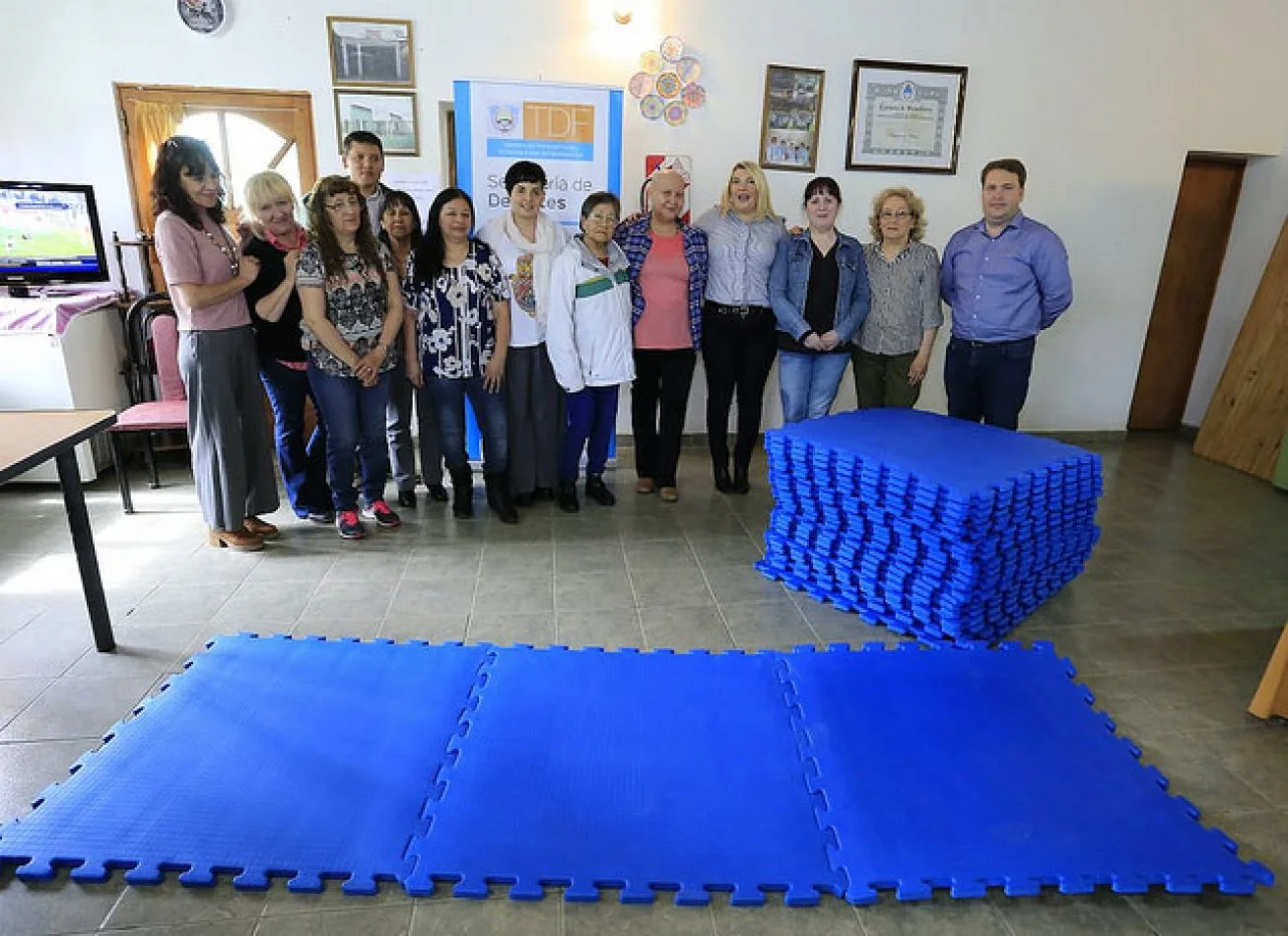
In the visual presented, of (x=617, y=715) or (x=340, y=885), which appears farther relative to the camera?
(x=617, y=715)

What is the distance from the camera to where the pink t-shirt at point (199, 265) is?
9.30 ft

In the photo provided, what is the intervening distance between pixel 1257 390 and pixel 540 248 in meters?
4.59

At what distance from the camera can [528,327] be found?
360 centimetres

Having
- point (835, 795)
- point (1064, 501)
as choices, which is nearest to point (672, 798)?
point (835, 795)

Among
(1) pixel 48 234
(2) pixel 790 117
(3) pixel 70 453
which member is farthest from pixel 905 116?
(1) pixel 48 234

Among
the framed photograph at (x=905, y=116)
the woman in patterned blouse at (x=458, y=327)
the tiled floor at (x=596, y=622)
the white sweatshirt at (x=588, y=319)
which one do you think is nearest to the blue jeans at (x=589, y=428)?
the white sweatshirt at (x=588, y=319)

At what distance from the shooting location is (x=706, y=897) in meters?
1.67

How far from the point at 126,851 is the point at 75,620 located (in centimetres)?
139

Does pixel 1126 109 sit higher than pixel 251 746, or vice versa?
pixel 1126 109

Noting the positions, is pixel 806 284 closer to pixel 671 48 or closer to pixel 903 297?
pixel 903 297

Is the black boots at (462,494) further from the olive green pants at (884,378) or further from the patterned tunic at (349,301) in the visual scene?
the olive green pants at (884,378)

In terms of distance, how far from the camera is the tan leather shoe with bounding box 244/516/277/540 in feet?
11.1

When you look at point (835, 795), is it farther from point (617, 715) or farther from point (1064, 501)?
point (1064, 501)

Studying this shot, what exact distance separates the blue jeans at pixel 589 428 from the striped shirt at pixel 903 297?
Answer: 4.34 ft
